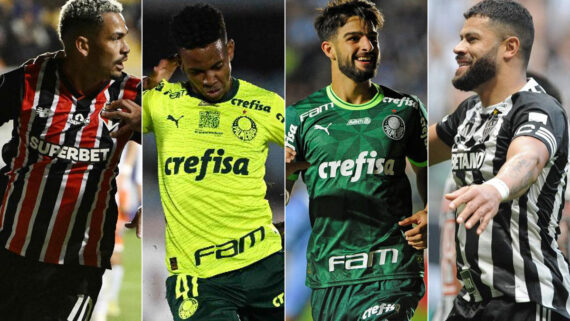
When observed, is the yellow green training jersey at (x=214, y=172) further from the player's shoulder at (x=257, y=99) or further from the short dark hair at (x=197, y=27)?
the short dark hair at (x=197, y=27)

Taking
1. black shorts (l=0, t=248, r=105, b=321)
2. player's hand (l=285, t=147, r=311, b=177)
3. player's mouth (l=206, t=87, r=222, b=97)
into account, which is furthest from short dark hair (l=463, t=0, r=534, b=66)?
black shorts (l=0, t=248, r=105, b=321)

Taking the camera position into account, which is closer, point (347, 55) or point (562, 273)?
point (562, 273)

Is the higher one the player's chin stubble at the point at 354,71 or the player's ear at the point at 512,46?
the player's ear at the point at 512,46

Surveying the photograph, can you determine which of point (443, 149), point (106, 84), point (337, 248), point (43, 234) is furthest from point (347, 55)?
point (43, 234)

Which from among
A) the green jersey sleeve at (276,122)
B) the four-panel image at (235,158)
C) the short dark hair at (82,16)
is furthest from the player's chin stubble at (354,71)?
the short dark hair at (82,16)

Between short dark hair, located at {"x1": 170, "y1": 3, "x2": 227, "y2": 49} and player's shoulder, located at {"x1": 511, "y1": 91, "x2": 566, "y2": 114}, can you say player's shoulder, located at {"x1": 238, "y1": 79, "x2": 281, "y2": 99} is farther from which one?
player's shoulder, located at {"x1": 511, "y1": 91, "x2": 566, "y2": 114}

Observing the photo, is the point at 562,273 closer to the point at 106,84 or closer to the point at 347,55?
the point at 347,55

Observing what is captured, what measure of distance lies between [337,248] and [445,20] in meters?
1.42

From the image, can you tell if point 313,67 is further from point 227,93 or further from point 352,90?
point 227,93

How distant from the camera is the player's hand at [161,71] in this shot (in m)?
4.18

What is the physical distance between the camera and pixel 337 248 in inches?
165

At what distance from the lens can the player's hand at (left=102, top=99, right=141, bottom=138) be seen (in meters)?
4.12

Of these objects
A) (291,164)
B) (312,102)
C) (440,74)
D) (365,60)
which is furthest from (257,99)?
(440,74)

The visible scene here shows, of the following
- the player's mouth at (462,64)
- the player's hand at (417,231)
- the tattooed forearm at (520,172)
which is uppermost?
the player's mouth at (462,64)
